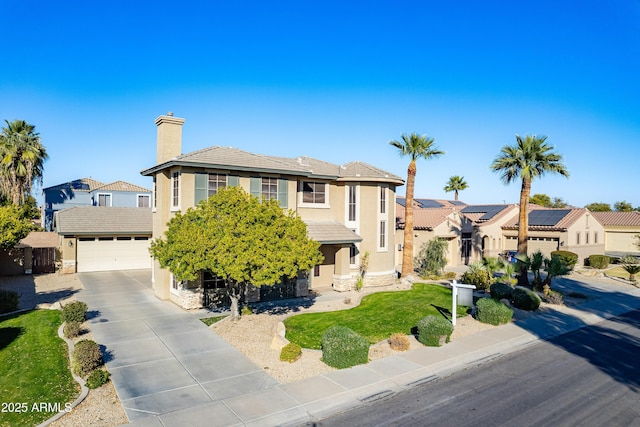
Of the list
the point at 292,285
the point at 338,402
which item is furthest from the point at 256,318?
the point at 338,402

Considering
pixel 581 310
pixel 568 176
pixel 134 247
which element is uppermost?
pixel 568 176

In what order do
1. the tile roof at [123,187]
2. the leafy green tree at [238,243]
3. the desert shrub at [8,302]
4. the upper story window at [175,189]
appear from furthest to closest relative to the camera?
the tile roof at [123,187] < the upper story window at [175,189] < the desert shrub at [8,302] < the leafy green tree at [238,243]

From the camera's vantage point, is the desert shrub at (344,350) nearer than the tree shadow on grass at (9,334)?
Yes

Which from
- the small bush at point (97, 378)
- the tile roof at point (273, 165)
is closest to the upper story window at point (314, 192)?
the tile roof at point (273, 165)

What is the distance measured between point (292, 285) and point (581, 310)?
52.0 ft

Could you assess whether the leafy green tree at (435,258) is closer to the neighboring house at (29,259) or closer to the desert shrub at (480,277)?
the desert shrub at (480,277)

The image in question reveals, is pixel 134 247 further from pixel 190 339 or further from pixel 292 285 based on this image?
pixel 190 339

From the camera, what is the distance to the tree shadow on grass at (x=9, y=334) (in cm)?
1489

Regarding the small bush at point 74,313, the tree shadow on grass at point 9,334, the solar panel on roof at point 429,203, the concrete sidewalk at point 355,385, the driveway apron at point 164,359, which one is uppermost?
the solar panel on roof at point 429,203

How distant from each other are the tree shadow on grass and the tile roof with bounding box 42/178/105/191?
38.7 meters

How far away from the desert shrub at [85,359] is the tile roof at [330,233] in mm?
13050

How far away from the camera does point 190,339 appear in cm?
1605

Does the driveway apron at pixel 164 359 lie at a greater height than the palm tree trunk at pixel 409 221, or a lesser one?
lesser

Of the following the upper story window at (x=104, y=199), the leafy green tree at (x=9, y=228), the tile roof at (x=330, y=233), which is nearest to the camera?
the leafy green tree at (x=9, y=228)
